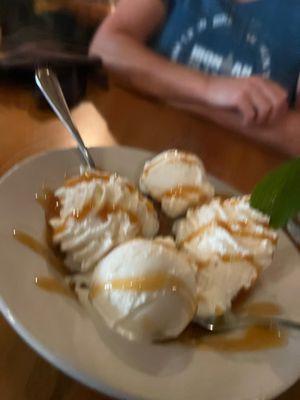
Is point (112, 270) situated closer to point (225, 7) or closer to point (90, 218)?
point (90, 218)

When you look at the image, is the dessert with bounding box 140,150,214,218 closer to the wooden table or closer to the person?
the wooden table

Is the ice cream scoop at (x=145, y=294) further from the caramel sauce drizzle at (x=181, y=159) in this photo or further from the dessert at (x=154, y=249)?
the caramel sauce drizzle at (x=181, y=159)

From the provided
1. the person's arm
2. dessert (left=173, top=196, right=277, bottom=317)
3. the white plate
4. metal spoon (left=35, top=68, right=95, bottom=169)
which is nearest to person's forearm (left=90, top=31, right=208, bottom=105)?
the person's arm

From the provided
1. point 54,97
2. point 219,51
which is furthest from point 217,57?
point 54,97

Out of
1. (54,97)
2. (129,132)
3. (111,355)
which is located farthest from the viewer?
(129,132)

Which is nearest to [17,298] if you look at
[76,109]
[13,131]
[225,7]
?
[13,131]

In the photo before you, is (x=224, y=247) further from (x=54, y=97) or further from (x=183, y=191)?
(x=54, y=97)

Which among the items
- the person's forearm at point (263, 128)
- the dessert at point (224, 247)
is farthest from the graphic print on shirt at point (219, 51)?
the dessert at point (224, 247)
